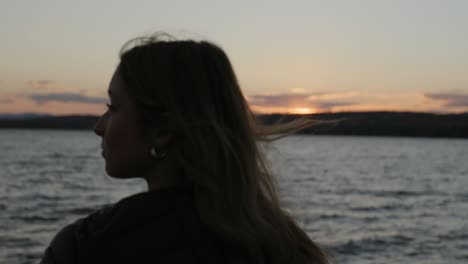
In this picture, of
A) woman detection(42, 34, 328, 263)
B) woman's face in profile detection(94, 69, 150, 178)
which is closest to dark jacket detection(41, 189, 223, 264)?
woman detection(42, 34, 328, 263)

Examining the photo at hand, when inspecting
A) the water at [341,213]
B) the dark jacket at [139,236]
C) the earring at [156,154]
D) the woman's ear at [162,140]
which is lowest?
the water at [341,213]

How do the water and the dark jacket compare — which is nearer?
the dark jacket

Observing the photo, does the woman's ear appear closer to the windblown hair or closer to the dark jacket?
→ the windblown hair

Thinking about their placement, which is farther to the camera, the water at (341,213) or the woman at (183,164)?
the water at (341,213)

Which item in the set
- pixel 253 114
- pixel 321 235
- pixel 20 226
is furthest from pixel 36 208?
pixel 253 114

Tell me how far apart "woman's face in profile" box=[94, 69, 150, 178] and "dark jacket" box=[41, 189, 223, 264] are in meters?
0.11

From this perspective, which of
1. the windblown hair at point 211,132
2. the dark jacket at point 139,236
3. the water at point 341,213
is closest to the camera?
the dark jacket at point 139,236

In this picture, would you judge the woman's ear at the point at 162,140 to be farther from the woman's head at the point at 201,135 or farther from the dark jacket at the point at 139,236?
the dark jacket at the point at 139,236

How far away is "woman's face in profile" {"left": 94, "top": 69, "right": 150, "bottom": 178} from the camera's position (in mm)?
1639

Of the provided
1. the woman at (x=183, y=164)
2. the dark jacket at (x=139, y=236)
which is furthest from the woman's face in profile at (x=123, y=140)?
the dark jacket at (x=139, y=236)

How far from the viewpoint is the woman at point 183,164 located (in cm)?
153

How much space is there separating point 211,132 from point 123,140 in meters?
0.20

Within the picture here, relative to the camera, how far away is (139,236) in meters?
1.52

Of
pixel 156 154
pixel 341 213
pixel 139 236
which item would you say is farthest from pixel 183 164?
pixel 341 213
